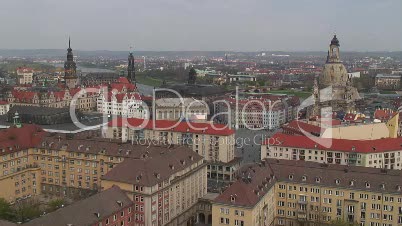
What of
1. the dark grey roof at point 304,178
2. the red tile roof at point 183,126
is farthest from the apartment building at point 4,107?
the dark grey roof at point 304,178

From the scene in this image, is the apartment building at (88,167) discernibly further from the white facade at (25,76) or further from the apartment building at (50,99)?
the white facade at (25,76)

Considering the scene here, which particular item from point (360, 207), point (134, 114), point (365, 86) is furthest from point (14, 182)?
point (365, 86)

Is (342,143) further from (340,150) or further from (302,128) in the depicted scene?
(302,128)

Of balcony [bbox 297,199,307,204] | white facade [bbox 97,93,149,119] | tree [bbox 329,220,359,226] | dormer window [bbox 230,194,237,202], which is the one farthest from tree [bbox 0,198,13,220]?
white facade [bbox 97,93,149,119]

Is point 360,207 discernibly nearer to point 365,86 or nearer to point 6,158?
point 6,158

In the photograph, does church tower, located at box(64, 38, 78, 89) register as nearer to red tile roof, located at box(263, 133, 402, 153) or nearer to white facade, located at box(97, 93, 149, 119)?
white facade, located at box(97, 93, 149, 119)

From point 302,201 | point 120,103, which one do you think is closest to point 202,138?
point 302,201
